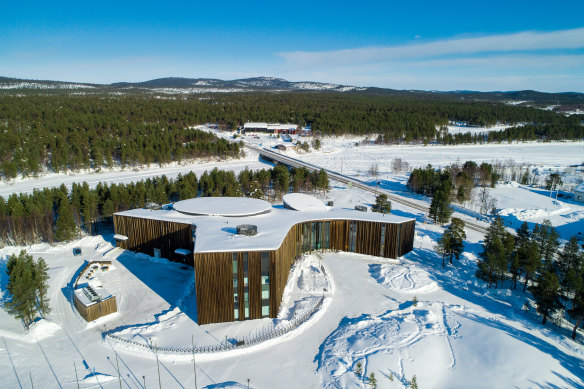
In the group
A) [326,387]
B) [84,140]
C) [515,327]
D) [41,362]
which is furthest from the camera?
[84,140]

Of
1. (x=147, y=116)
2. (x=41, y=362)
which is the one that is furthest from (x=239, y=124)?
(x=41, y=362)

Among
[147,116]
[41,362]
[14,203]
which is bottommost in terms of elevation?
[41,362]

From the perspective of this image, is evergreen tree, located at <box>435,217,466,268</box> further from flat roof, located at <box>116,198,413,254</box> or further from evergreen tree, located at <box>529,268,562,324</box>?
evergreen tree, located at <box>529,268,562,324</box>

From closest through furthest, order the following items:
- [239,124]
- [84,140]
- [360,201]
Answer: [360,201] < [84,140] < [239,124]

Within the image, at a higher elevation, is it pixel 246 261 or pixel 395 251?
pixel 246 261

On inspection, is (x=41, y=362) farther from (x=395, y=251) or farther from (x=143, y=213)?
(x=395, y=251)

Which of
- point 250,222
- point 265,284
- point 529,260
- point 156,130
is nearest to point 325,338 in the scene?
point 265,284

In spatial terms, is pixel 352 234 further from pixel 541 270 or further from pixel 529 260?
pixel 541 270
